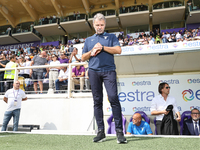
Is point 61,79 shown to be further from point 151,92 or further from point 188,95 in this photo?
Result: point 188,95

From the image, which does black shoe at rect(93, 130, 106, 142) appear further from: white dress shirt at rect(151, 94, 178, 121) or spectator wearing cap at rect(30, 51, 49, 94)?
spectator wearing cap at rect(30, 51, 49, 94)

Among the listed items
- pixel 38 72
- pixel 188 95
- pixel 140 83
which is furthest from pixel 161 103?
Result: pixel 38 72

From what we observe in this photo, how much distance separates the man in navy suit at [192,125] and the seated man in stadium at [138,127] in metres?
0.84

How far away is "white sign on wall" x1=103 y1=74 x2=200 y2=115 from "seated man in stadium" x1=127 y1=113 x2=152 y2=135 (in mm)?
948

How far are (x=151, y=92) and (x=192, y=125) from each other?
1.30 m

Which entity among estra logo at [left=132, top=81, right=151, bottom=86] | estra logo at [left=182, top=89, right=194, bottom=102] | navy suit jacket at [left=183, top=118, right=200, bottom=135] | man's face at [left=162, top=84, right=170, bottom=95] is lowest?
navy suit jacket at [left=183, top=118, right=200, bottom=135]

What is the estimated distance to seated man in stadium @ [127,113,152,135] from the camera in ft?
13.3

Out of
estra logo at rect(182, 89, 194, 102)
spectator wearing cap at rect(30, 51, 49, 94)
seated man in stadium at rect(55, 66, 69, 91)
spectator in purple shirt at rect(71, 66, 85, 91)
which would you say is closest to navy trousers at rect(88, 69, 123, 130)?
estra logo at rect(182, 89, 194, 102)

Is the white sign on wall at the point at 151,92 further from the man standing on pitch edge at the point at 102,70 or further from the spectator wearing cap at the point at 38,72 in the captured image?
the man standing on pitch edge at the point at 102,70

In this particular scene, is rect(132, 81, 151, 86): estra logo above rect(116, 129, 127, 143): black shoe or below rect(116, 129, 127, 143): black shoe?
above

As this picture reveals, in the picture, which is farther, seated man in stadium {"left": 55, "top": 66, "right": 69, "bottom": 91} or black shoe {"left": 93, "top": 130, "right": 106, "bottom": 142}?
seated man in stadium {"left": 55, "top": 66, "right": 69, "bottom": 91}

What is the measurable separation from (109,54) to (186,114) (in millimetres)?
3066

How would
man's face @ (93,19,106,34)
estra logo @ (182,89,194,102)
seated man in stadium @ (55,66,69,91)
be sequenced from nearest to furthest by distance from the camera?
1. man's face @ (93,19,106,34)
2. estra logo @ (182,89,194,102)
3. seated man in stadium @ (55,66,69,91)

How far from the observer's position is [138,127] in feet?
13.6
